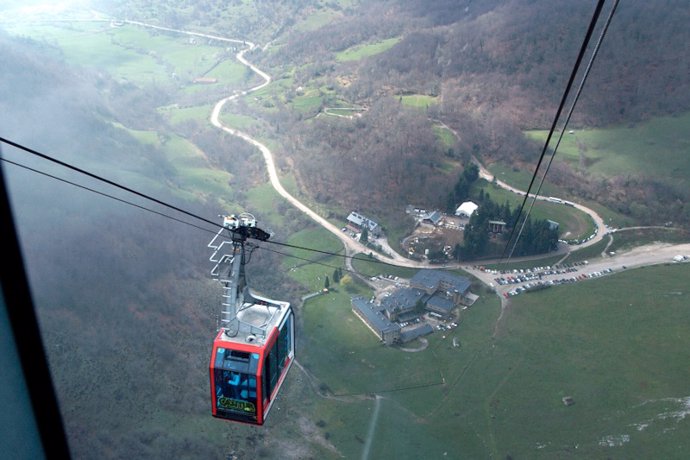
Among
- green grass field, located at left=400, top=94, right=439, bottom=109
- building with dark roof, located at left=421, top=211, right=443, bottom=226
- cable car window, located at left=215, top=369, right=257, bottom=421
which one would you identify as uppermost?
cable car window, located at left=215, top=369, right=257, bottom=421

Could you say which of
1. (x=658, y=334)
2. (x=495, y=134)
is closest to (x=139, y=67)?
(x=495, y=134)

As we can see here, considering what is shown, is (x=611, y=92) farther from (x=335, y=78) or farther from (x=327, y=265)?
(x=327, y=265)

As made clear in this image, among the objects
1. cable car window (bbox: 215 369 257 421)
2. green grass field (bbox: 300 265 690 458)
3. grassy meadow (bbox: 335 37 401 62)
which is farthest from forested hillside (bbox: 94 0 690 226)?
cable car window (bbox: 215 369 257 421)

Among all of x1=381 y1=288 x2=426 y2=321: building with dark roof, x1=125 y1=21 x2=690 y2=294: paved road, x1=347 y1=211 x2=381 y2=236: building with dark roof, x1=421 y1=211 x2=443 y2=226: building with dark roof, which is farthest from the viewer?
x1=421 y1=211 x2=443 y2=226: building with dark roof

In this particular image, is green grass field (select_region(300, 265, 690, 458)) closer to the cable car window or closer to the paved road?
the paved road

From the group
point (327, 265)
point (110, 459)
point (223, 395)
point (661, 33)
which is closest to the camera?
point (223, 395)

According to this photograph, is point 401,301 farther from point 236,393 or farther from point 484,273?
point 236,393
